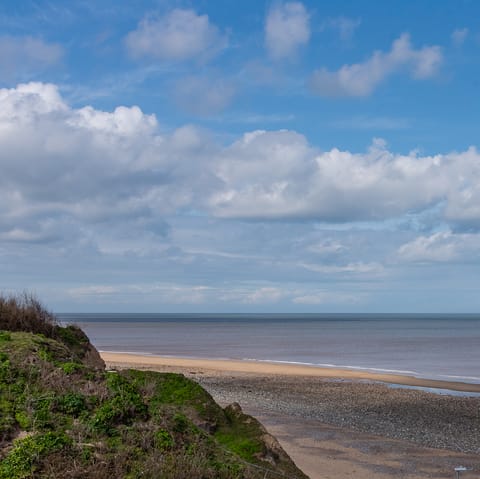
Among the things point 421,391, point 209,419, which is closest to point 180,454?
point 209,419

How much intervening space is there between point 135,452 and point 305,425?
1485cm

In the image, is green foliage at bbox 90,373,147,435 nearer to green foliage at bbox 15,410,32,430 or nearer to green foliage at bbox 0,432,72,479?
green foliage at bbox 0,432,72,479

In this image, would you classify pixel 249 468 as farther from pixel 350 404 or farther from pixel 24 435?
pixel 350 404

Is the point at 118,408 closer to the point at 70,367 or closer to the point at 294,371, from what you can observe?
the point at 70,367

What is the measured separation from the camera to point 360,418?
24484mm

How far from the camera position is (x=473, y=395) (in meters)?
32.7

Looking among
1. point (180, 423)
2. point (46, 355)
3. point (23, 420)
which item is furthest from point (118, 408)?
point (46, 355)

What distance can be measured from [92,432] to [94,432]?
0.9 inches

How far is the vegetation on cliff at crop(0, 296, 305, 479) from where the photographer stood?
764cm

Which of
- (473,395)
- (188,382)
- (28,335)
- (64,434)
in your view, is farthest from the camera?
(473,395)

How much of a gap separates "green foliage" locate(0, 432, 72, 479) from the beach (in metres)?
8.53

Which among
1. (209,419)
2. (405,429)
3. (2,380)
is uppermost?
(2,380)

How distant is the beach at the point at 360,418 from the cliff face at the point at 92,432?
21.8ft

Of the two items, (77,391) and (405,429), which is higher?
(77,391)
